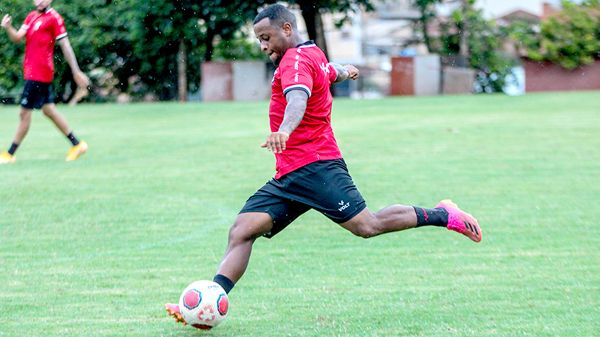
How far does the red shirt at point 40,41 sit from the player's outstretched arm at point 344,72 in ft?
24.4

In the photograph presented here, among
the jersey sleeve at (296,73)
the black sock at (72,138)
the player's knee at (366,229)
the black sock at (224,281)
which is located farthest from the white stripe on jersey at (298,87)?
the black sock at (72,138)

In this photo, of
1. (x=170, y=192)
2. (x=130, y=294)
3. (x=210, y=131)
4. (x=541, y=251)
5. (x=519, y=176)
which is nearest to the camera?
(x=130, y=294)

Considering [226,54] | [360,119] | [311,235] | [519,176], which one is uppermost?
[311,235]

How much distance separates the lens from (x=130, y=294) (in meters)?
7.02

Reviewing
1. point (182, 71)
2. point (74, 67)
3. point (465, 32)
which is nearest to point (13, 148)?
point (74, 67)

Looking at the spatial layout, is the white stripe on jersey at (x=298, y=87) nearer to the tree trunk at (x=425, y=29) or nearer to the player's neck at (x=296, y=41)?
the player's neck at (x=296, y=41)

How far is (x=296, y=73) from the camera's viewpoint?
234 inches

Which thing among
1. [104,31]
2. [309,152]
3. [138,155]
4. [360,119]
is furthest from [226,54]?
[309,152]

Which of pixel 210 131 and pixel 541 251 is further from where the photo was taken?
pixel 210 131

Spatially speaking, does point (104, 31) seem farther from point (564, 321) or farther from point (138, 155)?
point (564, 321)

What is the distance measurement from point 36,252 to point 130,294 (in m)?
1.84

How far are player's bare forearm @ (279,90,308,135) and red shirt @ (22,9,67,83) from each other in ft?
27.5

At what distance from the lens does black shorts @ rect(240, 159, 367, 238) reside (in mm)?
6164

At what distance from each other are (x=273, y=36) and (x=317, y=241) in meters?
3.17
